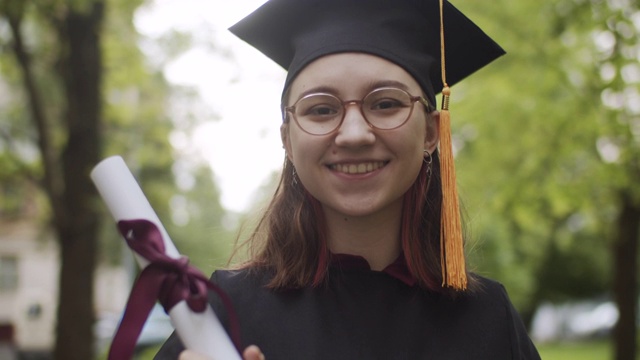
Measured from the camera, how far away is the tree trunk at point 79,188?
31.0 ft

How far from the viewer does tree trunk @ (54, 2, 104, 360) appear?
31.0 feet

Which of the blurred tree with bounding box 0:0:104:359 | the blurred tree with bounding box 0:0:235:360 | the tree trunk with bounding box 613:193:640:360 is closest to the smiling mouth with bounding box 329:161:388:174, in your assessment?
the blurred tree with bounding box 0:0:235:360

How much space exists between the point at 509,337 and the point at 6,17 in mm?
7624

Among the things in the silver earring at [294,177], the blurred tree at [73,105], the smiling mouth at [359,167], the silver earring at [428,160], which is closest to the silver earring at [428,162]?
the silver earring at [428,160]

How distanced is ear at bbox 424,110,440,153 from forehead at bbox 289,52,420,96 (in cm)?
15

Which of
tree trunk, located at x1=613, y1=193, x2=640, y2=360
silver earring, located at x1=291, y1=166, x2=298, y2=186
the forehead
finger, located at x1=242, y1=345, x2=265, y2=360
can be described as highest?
the forehead

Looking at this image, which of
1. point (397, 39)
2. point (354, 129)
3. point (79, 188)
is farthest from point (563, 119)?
point (354, 129)

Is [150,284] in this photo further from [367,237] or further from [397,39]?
[397,39]

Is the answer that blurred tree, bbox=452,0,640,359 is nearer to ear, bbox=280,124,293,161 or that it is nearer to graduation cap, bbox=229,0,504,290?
graduation cap, bbox=229,0,504,290

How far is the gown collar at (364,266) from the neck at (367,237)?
2 cm

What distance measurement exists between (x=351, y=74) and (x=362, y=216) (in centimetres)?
38

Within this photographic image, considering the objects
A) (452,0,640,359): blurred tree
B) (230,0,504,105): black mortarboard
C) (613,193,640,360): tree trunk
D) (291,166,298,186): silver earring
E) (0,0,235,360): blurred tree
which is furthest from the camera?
(613,193,640,360): tree trunk

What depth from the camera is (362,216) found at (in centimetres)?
216

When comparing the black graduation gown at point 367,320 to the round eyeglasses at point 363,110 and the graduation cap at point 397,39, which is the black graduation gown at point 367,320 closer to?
the graduation cap at point 397,39
